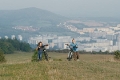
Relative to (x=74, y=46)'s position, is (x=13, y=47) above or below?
below

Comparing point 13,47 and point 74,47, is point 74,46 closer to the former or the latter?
point 74,47

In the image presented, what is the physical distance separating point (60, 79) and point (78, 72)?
2308 mm

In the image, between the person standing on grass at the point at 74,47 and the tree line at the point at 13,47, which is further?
the tree line at the point at 13,47

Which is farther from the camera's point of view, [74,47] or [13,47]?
[13,47]

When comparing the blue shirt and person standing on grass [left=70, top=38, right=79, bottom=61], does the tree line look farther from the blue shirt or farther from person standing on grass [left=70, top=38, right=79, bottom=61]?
the blue shirt

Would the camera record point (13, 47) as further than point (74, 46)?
Yes

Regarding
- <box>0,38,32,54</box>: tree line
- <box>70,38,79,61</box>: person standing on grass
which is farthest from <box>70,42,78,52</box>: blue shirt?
<box>0,38,32,54</box>: tree line

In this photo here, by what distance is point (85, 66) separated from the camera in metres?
16.2

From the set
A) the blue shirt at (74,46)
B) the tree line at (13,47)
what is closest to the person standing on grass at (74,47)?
the blue shirt at (74,46)

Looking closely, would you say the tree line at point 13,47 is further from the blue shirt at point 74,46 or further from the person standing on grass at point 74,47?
the blue shirt at point 74,46

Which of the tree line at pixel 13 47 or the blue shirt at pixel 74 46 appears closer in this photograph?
the blue shirt at pixel 74 46

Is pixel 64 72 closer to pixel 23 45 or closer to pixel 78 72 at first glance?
pixel 78 72

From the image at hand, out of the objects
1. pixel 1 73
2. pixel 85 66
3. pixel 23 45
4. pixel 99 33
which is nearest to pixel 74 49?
pixel 85 66

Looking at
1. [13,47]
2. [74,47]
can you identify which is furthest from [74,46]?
[13,47]
